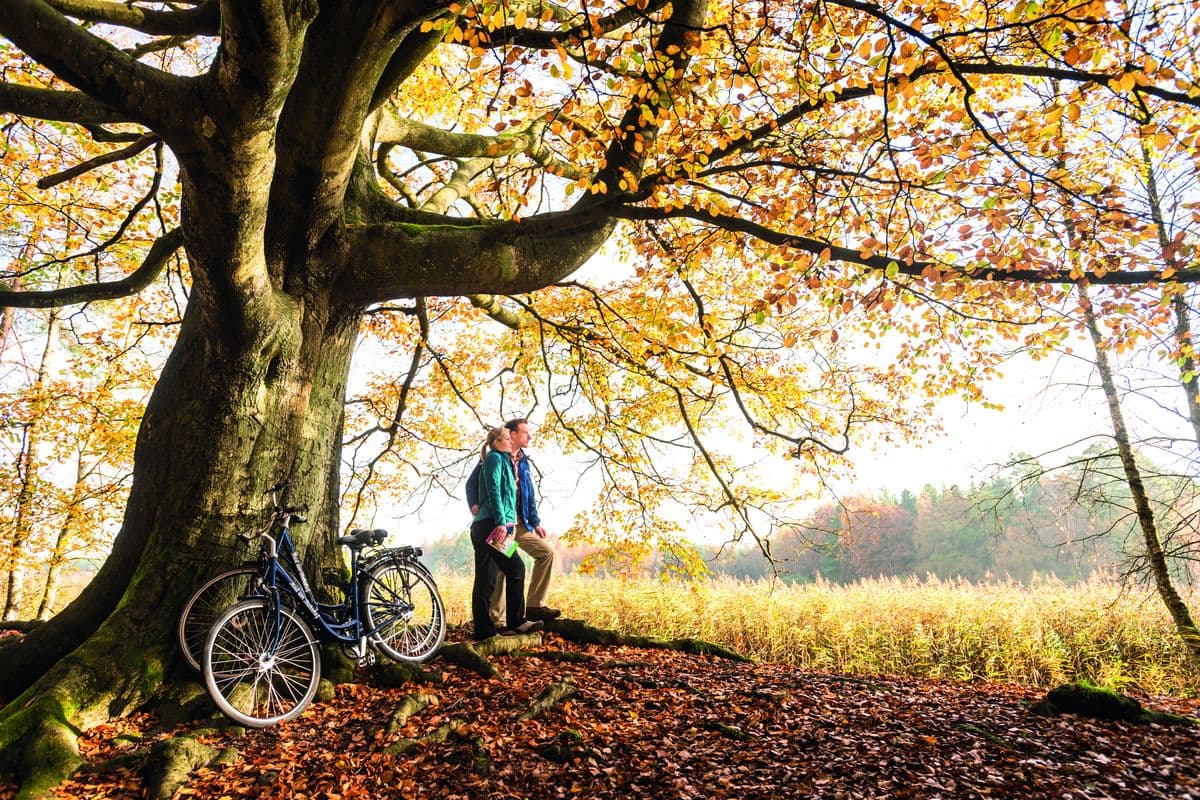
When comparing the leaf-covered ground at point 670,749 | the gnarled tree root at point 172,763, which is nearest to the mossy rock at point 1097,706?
the leaf-covered ground at point 670,749

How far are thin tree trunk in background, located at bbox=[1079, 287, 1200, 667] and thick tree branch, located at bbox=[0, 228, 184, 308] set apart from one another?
387 inches

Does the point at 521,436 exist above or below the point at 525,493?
above

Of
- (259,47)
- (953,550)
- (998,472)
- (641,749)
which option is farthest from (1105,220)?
(953,550)

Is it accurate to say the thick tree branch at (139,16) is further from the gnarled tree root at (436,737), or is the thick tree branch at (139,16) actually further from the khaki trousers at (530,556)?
the gnarled tree root at (436,737)

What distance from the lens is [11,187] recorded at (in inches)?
346

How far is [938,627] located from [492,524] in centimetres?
726

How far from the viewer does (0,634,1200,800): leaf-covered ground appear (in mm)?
3039

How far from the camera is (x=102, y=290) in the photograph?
6.04m

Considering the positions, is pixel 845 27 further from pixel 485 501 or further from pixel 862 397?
pixel 485 501

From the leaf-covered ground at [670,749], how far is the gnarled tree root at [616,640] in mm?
1695

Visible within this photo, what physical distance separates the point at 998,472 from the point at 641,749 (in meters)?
7.20

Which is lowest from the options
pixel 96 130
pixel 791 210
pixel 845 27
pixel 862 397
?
pixel 862 397

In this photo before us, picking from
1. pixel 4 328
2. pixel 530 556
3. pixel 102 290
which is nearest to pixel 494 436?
pixel 530 556

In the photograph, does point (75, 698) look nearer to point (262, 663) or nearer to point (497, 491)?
point (262, 663)
